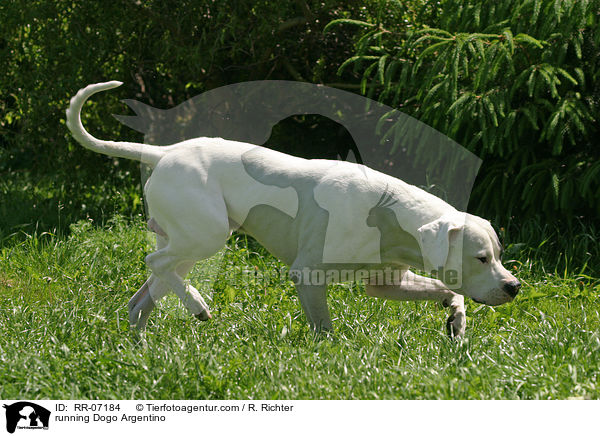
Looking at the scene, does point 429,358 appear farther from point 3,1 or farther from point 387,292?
point 3,1

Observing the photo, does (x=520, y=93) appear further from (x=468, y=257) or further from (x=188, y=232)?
(x=188, y=232)

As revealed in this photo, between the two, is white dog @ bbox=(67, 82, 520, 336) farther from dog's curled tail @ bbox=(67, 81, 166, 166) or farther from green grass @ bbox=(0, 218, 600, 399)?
green grass @ bbox=(0, 218, 600, 399)

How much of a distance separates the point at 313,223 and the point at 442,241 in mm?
770

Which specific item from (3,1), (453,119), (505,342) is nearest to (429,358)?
(505,342)

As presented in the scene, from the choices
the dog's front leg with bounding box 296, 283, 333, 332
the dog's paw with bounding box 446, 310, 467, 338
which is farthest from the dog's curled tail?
the dog's paw with bounding box 446, 310, 467, 338

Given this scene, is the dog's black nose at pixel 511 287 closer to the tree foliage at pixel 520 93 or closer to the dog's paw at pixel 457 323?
the dog's paw at pixel 457 323

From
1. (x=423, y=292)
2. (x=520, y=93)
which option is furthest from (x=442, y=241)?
(x=520, y=93)

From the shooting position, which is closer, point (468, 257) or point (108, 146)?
point (468, 257)

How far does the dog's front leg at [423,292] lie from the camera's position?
4.55m

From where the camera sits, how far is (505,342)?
4.29m

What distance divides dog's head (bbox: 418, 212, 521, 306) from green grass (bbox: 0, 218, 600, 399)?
331 millimetres
